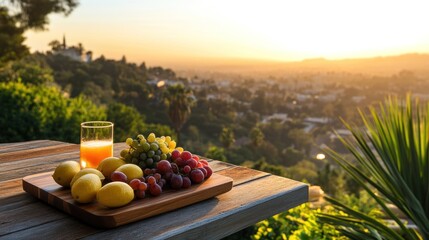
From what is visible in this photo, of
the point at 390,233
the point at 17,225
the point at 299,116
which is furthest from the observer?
the point at 299,116

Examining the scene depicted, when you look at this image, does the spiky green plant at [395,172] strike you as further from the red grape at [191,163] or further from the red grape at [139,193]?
the red grape at [139,193]

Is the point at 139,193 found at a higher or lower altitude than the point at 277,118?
higher

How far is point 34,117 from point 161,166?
12.3ft

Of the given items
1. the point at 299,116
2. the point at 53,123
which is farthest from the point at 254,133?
the point at 53,123

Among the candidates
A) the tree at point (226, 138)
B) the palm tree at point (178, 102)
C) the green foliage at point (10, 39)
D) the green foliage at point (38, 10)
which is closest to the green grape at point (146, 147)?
the green foliage at point (38, 10)

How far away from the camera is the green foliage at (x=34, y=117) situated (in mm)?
4406

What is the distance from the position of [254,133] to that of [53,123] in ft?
63.9

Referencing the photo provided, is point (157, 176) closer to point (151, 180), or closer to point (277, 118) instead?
point (151, 180)

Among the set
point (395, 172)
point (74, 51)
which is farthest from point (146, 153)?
point (74, 51)

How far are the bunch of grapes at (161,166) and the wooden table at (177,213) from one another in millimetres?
75

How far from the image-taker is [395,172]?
5.88ft

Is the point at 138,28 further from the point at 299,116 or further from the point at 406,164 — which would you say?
the point at 406,164

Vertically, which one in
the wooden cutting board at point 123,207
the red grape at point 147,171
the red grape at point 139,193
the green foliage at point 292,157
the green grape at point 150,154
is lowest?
the green foliage at point 292,157

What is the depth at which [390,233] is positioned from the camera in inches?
68.0
